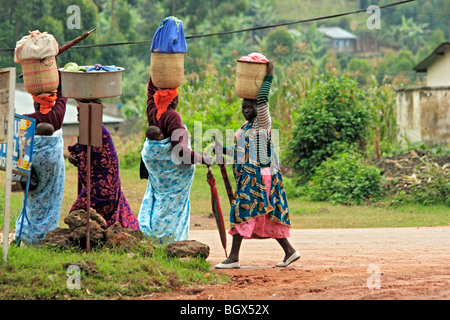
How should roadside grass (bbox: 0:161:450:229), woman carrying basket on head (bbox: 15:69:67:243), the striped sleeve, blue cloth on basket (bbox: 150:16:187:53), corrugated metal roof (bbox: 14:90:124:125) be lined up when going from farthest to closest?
corrugated metal roof (bbox: 14:90:124:125) < roadside grass (bbox: 0:161:450:229) < woman carrying basket on head (bbox: 15:69:67:243) < blue cloth on basket (bbox: 150:16:187:53) < the striped sleeve

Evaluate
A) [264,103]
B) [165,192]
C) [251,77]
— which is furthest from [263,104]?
[165,192]

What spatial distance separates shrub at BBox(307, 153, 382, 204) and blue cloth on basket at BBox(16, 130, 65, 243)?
7.53 m

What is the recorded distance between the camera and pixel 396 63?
47844mm

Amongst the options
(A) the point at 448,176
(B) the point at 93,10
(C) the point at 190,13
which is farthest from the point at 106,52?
(A) the point at 448,176

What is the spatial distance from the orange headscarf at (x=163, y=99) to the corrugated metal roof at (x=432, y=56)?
1605 cm

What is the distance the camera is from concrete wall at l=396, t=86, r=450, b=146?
692 inches

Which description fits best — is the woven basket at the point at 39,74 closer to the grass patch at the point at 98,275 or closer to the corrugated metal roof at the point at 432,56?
the grass patch at the point at 98,275

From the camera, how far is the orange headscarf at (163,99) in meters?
7.82

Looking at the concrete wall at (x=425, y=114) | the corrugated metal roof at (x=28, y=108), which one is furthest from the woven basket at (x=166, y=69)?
the corrugated metal roof at (x=28, y=108)

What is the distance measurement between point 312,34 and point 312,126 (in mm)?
40496

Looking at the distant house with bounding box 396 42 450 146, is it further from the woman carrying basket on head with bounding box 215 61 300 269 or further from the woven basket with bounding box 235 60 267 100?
the woven basket with bounding box 235 60 267 100

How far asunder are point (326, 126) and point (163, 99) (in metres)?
8.66

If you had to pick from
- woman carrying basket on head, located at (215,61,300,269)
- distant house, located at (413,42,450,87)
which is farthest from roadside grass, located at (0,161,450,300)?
distant house, located at (413,42,450,87)
